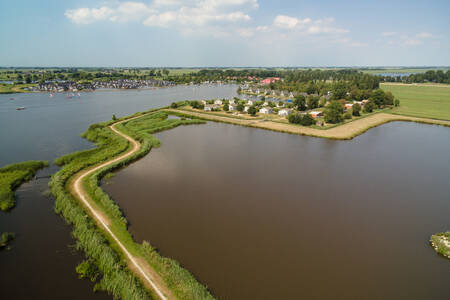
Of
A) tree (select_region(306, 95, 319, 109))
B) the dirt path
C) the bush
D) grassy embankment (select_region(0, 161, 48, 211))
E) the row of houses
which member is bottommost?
grassy embankment (select_region(0, 161, 48, 211))

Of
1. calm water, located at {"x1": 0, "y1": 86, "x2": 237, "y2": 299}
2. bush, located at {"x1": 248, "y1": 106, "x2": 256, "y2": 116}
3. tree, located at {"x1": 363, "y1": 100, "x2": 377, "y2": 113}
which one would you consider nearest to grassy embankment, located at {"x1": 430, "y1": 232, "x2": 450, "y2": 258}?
calm water, located at {"x1": 0, "y1": 86, "x2": 237, "y2": 299}

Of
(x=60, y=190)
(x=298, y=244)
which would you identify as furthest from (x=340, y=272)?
(x=60, y=190)

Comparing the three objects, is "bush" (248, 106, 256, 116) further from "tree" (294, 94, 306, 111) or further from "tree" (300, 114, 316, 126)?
"tree" (294, 94, 306, 111)

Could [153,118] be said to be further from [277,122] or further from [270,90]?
[270,90]

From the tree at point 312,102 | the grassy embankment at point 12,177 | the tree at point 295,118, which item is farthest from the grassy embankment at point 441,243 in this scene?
the tree at point 312,102

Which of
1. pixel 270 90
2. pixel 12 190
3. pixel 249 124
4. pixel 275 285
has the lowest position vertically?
pixel 275 285

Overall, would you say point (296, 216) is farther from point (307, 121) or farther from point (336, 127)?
point (336, 127)

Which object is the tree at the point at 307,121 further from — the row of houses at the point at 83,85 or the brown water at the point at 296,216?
the row of houses at the point at 83,85
